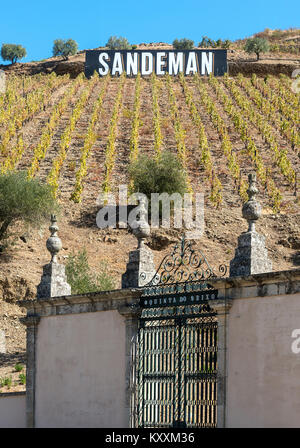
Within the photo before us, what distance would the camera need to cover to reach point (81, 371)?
15.6 metres

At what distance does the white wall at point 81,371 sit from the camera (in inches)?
591

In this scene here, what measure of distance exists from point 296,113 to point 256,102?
4011mm

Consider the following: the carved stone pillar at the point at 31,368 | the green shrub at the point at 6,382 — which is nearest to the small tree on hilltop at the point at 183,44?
the green shrub at the point at 6,382

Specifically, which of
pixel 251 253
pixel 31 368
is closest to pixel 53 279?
pixel 31 368

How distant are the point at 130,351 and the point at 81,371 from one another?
134cm

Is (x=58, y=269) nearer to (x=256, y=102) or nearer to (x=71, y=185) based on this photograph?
(x=71, y=185)

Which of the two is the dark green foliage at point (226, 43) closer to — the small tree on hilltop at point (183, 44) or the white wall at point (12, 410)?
the small tree on hilltop at point (183, 44)

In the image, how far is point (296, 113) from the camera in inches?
1972

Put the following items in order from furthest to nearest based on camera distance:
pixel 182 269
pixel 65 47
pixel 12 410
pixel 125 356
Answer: pixel 65 47, pixel 12 410, pixel 182 269, pixel 125 356

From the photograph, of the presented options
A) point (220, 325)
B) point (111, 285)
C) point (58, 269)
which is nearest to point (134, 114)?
point (111, 285)

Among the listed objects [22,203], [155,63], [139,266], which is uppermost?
[155,63]

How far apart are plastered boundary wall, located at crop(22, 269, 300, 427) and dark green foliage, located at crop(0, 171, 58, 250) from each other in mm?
15346

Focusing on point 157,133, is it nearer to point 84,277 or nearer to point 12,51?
point 84,277
